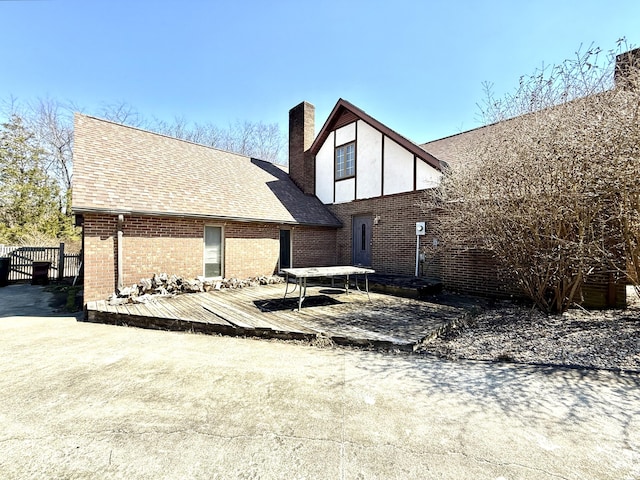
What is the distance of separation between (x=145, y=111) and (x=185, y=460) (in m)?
26.7

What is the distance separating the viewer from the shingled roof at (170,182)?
24.5ft

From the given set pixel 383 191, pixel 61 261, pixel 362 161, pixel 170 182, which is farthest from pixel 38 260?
pixel 383 191

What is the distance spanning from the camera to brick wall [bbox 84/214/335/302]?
269 inches

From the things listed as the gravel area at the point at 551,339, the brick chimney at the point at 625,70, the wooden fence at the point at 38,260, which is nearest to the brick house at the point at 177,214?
the wooden fence at the point at 38,260

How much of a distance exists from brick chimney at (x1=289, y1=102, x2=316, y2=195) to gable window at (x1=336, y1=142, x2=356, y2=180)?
1.62 meters

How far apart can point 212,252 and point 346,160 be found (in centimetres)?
658

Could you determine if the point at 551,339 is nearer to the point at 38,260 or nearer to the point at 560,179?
the point at 560,179

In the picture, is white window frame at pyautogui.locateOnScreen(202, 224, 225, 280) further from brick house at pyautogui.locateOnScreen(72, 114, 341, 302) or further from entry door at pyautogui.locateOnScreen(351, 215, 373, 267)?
entry door at pyautogui.locateOnScreen(351, 215, 373, 267)

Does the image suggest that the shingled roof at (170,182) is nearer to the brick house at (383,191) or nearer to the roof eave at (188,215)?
the roof eave at (188,215)

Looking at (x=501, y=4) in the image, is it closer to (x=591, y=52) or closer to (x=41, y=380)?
(x=591, y=52)

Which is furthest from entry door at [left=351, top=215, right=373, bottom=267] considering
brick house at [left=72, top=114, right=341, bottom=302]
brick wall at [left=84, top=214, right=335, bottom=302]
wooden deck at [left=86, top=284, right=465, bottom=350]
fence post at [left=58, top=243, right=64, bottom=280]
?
fence post at [left=58, top=243, right=64, bottom=280]

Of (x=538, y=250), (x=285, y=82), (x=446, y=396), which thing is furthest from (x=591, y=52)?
(x=285, y=82)

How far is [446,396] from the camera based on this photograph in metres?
3.08

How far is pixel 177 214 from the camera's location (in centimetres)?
786
